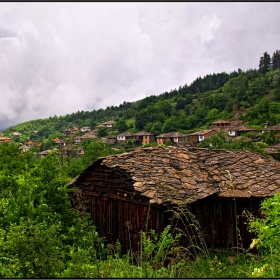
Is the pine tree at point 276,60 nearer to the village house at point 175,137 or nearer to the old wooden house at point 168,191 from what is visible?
the village house at point 175,137

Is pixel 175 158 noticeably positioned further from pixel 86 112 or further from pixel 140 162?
pixel 86 112

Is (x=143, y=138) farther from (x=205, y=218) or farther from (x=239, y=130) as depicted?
(x=205, y=218)

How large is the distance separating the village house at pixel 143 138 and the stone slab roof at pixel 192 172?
62.1m

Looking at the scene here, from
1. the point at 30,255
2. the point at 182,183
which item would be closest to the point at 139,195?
the point at 182,183

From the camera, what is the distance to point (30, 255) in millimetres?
4570

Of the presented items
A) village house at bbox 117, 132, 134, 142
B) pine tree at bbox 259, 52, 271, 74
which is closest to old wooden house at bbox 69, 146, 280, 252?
village house at bbox 117, 132, 134, 142

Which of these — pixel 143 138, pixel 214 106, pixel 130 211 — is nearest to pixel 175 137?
pixel 143 138

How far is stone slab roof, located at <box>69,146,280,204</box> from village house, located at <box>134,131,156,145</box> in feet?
204

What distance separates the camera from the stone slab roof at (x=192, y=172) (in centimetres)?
956

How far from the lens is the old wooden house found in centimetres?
950

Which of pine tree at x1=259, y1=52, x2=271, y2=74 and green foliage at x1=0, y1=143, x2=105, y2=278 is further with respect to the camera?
pine tree at x1=259, y1=52, x2=271, y2=74

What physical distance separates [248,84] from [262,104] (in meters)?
22.8

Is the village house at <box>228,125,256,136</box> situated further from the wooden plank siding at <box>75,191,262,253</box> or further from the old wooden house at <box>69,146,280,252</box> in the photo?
the wooden plank siding at <box>75,191,262,253</box>

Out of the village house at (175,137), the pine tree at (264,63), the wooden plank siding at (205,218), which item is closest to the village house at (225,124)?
the village house at (175,137)
